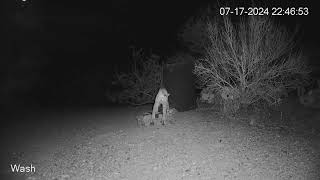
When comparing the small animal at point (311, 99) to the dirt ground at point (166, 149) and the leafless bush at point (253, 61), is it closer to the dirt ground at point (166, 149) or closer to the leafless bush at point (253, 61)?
the leafless bush at point (253, 61)

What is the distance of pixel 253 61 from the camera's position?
1212 centimetres

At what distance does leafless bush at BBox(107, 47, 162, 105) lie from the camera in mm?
15289

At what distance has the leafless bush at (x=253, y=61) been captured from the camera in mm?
11969

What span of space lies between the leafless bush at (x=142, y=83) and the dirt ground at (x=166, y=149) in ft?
7.18

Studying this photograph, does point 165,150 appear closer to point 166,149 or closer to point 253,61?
point 166,149

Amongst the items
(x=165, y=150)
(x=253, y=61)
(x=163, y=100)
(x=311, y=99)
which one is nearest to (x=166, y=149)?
(x=165, y=150)

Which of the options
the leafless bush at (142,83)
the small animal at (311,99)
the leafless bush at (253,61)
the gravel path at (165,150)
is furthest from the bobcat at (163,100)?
the small animal at (311,99)

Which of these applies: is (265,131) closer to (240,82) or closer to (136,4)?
(240,82)

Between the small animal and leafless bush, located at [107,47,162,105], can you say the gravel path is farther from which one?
the small animal

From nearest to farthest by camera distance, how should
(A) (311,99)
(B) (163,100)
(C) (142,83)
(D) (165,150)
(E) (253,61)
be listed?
1. (D) (165,150)
2. (B) (163,100)
3. (E) (253,61)
4. (A) (311,99)
5. (C) (142,83)

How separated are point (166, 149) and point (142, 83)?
606cm

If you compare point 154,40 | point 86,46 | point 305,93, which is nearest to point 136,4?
point 154,40

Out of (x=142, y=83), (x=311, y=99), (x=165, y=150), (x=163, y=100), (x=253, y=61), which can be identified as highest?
(x=253, y=61)

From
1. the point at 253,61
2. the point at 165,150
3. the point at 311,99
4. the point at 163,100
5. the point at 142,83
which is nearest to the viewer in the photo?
the point at 165,150
